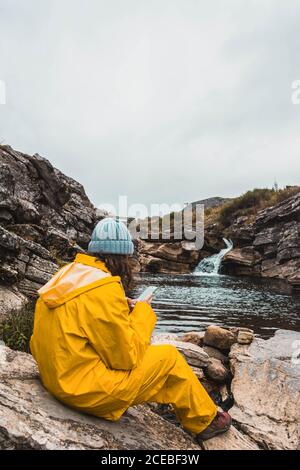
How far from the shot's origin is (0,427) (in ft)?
10.3

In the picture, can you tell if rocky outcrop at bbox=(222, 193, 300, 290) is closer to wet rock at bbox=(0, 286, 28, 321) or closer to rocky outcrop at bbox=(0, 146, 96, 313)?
rocky outcrop at bbox=(0, 146, 96, 313)

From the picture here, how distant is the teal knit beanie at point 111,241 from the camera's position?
13.1 ft

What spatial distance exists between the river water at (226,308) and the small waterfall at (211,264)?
1153 centimetres

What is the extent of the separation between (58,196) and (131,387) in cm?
1547

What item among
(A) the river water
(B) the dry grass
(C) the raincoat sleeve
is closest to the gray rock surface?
(B) the dry grass

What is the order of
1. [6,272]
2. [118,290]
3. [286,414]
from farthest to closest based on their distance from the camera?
1. [6,272]
2. [286,414]
3. [118,290]

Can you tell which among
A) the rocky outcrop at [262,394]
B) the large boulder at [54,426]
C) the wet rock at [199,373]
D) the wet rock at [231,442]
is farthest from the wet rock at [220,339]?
the large boulder at [54,426]

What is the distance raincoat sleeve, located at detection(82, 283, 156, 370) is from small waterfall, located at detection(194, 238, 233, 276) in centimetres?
3246

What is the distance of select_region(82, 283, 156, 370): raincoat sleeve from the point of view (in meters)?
3.42

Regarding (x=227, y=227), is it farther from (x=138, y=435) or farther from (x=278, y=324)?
(x=138, y=435)

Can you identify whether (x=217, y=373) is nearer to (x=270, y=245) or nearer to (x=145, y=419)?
(x=145, y=419)

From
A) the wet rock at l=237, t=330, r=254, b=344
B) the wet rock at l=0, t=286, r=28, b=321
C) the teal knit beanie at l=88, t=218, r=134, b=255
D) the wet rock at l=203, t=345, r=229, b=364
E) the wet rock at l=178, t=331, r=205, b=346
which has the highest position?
the teal knit beanie at l=88, t=218, r=134, b=255

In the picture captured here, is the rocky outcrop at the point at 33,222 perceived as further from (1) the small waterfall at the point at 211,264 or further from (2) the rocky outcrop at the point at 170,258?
(1) the small waterfall at the point at 211,264

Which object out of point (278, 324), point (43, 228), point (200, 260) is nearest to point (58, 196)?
point (43, 228)
